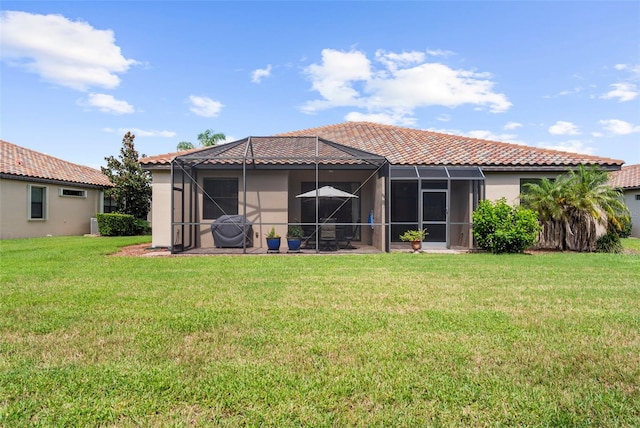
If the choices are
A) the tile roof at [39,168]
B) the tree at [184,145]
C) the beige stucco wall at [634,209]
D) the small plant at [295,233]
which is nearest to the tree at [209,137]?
the tree at [184,145]

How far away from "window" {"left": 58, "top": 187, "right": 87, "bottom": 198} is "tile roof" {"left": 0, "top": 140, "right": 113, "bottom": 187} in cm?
59

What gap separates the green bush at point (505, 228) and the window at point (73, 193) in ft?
66.4

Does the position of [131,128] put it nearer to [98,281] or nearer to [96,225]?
[96,225]

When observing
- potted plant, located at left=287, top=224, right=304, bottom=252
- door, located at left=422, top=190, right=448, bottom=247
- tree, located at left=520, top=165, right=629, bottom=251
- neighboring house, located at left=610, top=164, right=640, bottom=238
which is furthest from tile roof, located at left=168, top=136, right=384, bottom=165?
neighboring house, located at left=610, top=164, right=640, bottom=238

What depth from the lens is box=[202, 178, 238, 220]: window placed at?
14055 mm

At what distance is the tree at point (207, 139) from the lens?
37.4 m

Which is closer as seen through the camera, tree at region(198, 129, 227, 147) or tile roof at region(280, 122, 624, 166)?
tile roof at region(280, 122, 624, 166)

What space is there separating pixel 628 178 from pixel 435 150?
52.7 feet

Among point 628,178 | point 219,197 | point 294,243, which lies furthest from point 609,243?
point 628,178

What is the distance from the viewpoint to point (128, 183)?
21391mm

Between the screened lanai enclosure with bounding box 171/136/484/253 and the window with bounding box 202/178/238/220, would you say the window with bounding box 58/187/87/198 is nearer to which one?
the screened lanai enclosure with bounding box 171/136/484/253

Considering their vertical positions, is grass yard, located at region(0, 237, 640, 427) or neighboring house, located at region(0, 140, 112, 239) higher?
neighboring house, located at region(0, 140, 112, 239)

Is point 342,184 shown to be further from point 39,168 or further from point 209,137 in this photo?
point 209,137

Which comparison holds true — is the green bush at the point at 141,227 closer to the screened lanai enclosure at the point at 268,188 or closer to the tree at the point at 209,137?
the screened lanai enclosure at the point at 268,188
